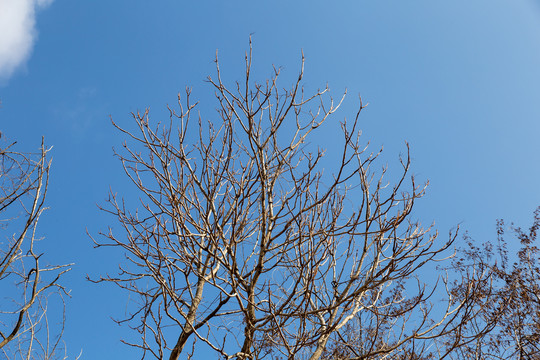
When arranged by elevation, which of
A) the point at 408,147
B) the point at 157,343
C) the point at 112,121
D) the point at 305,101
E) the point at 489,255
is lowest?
the point at 157,343

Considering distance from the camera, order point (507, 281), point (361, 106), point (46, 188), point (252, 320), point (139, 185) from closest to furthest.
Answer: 1. point (361, 106)
2. point (252, 320)
3. point (139, 185)
4. point (46, 188)
5. point (507, 281)

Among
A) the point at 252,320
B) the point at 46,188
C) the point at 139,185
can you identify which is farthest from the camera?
the point at 46,188

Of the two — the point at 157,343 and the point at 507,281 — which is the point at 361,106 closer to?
the point at 157,343

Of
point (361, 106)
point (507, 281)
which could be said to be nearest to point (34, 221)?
point (361, 106)

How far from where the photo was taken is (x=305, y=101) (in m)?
2.85

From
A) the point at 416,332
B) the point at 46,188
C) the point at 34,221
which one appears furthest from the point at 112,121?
the point at 416,332

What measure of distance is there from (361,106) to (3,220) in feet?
12.4

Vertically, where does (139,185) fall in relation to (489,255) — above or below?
below

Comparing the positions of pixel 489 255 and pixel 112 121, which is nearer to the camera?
pixel 112 121

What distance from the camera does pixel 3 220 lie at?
13.9 ft

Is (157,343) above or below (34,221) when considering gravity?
below

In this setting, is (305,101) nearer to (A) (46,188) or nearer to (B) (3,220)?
(A) (46,188)

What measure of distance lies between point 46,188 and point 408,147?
3158 millimetres

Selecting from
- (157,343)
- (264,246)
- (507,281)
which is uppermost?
(507,281)
